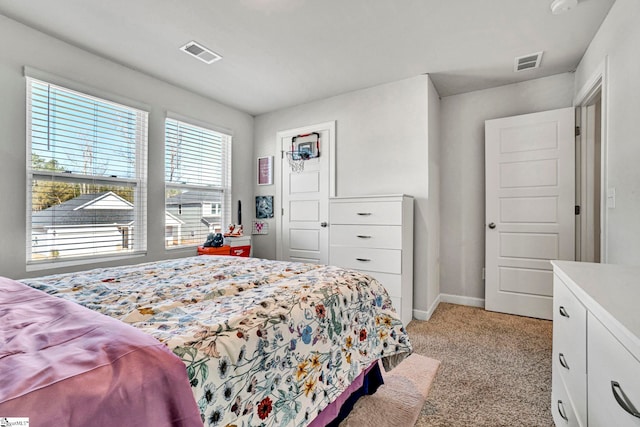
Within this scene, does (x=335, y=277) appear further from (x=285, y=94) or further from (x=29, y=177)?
(x=285, y=94)

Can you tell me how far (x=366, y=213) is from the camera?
2.92 m

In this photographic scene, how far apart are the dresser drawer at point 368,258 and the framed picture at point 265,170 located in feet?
5.27

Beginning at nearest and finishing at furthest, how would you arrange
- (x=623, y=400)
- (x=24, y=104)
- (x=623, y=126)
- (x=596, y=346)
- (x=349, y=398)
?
(x=623, y=400), (x=596, y=346), (x=349, y=398), (x=623, y=126), (x=24, y=104)

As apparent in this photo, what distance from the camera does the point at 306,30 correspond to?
2.37 meters

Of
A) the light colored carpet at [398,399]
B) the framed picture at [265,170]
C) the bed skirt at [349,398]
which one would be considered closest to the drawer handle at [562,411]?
the light colored carpet at [398,399]

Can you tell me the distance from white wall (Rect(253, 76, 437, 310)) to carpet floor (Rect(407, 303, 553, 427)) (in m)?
0.53

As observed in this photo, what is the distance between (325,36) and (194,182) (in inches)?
87.1

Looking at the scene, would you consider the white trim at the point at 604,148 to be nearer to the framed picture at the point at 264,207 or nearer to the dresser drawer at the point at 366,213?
the dresser drawer at the point at 366,213

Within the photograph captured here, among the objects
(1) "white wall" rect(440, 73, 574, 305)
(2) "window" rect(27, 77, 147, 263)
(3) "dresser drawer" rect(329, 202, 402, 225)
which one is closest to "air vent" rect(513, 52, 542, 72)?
(1) "white wall" rect(440, 73, 574, 305)

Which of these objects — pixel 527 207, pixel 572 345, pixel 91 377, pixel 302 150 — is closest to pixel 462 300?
pixel 527 207

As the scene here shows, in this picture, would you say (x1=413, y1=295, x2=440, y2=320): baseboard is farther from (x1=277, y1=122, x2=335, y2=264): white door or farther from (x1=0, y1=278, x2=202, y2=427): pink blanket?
Result: (x1=0, y1=278, x2=202, y2=427): pink blanket

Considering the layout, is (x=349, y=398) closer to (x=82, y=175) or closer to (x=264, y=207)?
(x=82, y=175)

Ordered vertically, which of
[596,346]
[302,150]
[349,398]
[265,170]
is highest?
[302,150]

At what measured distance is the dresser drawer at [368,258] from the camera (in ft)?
9.07
